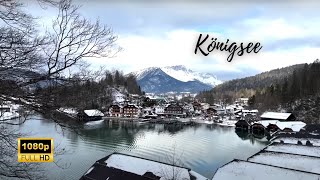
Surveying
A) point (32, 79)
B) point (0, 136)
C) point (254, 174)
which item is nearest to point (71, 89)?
point (32, 79)

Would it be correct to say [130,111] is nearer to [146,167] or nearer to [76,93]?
[146,167]

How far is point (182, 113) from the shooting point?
4609 centimetres

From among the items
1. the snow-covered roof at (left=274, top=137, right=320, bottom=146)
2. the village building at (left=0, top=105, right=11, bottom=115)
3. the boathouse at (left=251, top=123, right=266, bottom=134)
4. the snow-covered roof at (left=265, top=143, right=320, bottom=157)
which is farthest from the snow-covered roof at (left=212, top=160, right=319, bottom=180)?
the boathouse at (left=251, top=123, right=266, bottom=134)

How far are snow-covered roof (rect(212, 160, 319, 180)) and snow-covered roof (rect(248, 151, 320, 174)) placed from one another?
1.75m

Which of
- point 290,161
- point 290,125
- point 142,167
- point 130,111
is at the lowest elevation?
point 142,167

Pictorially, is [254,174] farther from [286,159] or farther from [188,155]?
[188,155]

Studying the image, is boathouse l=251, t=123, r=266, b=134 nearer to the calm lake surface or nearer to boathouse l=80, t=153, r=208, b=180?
the calm lake surface

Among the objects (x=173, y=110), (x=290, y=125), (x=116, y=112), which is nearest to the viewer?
(x=290, y=125)

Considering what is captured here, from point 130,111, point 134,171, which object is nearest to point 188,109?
point 130,111

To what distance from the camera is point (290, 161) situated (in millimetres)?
11406

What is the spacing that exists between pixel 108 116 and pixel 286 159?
1271 inches

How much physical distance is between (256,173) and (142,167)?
4.06 m

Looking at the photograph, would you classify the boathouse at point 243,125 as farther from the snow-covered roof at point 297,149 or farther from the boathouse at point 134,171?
the boathouse at point 134,171

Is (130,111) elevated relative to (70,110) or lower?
lower
